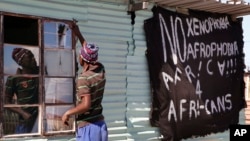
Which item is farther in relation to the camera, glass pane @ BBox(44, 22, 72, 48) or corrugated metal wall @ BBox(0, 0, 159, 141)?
corrugated metal wall @ BBox(0, 0, 159, 141)

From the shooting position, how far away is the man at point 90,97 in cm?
468

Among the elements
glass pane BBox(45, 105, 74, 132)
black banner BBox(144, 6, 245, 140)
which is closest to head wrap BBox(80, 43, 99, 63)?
glass pane BBox(45, 105, 74, 132)

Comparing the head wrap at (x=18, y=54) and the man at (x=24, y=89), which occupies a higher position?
the head wrap at (x=18, y=54)

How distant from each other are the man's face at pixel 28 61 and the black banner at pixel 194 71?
2262 mm

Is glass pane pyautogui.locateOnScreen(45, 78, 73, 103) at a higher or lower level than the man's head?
lower

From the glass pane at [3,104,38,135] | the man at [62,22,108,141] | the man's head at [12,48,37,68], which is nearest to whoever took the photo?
the man at [62,22,108,141]

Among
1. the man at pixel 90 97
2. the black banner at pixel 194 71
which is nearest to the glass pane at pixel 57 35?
the black banner at pixel 194 71

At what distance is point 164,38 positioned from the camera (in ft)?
26.5

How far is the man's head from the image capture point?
616 centimetres

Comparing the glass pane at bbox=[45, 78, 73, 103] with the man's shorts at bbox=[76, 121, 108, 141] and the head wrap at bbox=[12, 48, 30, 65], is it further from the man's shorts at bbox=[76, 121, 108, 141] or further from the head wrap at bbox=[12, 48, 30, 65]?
the man's shorts at bbox=[76, 121, 108, 141]

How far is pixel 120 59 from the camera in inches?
296

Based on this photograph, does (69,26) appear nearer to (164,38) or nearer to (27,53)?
(27,53)

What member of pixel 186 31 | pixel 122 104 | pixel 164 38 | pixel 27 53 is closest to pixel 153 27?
pixel 164 38

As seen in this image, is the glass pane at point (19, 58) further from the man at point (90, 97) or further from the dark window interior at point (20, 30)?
the man at point (90, 97)
